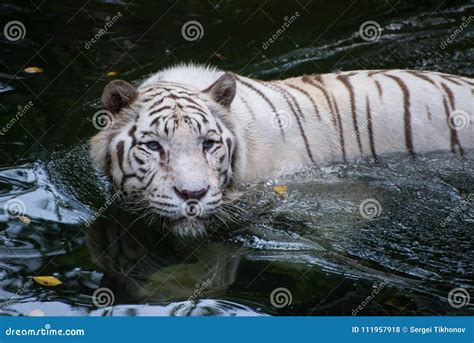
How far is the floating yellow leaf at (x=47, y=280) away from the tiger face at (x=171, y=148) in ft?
1.73

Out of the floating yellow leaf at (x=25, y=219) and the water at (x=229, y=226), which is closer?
the water at (x=229, y=226)

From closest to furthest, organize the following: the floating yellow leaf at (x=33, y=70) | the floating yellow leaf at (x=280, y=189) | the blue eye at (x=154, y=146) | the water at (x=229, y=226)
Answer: the water at (x=229, y=226), the blue eye at (x=154, y=146), the floating yellow leaf at (x=280, y=189), the floating yellow leaf at (x=33, y=70)

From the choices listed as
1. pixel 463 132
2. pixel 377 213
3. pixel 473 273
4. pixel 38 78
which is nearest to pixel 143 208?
pixel 377 213

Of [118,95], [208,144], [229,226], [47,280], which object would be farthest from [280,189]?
[47,280]

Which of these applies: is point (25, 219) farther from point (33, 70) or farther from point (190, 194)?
point (33, 70)

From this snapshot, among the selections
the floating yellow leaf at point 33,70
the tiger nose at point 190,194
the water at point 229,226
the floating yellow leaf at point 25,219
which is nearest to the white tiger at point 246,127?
the tiger nose at point 190,194

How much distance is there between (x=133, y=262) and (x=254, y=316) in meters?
0.73

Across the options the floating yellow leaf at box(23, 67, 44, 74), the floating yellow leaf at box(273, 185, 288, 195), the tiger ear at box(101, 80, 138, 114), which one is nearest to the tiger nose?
the tiger ear at box(101, 80, 138, 114)

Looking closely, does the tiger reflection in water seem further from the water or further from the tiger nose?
the tiger nose

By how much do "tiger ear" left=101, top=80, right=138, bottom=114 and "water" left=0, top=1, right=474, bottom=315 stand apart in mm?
572

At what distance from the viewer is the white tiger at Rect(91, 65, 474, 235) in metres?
3.52

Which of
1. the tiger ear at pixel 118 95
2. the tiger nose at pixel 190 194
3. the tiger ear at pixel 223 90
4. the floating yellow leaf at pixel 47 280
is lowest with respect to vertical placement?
the floating yellow leaf at pixel 47 280

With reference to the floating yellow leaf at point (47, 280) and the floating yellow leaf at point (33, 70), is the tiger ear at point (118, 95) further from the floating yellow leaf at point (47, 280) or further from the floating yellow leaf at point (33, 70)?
the floating yellow leaf at point (33, 70)

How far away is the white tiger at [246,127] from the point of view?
3520 mm
